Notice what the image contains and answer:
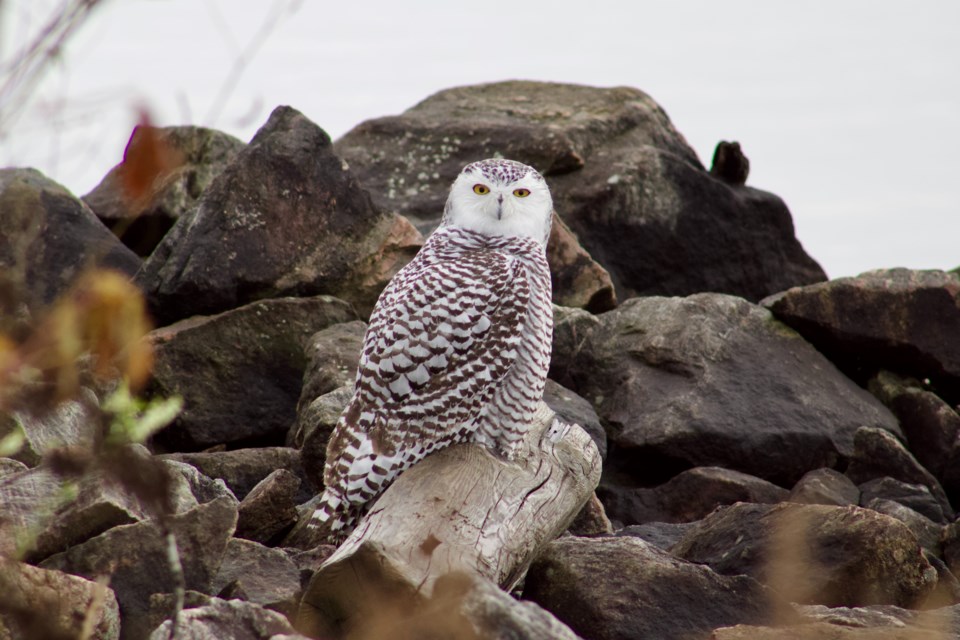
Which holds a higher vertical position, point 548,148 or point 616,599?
point 548,148

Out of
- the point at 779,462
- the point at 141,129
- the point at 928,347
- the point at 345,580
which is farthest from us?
the point at 928,347

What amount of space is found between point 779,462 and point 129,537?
6254 mm

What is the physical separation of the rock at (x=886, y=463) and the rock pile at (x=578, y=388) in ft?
0.06

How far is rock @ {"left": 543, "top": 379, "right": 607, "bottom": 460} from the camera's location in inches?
376

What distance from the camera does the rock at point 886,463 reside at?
9.70 metres

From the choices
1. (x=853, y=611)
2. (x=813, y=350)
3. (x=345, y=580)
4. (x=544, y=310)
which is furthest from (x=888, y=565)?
(x=813, y=350)

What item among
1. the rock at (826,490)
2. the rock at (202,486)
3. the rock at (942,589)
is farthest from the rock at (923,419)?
the rock at (202,486)

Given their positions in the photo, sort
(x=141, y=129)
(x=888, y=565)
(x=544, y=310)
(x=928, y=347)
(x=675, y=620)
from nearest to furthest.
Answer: (x=141, y=129) → (x=675, y=620) → (x=888, y=565) → (x=544, y=310) → (x=928, y=347)

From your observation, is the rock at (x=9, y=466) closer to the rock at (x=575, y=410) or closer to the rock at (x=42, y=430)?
the rock at (x=42, y=430)

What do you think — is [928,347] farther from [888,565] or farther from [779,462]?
[888,565]

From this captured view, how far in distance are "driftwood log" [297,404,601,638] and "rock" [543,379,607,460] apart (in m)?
2.16

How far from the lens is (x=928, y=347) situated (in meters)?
11.2

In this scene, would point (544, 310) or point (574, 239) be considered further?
point (574, 239)

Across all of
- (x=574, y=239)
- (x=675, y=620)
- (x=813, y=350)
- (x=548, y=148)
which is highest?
(x=548, y=148)
